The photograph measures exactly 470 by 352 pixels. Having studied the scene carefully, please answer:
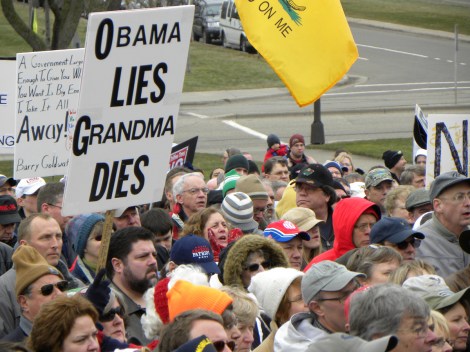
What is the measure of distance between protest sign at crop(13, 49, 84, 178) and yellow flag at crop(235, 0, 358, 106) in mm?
1800

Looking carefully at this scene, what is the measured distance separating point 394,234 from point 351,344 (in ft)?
11.0

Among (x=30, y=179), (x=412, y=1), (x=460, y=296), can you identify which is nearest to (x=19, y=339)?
(x=460, y=296)

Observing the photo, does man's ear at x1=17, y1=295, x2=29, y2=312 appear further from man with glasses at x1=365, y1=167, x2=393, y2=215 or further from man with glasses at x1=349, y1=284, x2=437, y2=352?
man with glasses at x1=365, y1=167, x2=393, y2=215

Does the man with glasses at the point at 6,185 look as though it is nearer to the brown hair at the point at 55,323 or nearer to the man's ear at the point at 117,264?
the man's ear at the point at 117,264

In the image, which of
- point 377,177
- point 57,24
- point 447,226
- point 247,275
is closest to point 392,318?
point 247,275

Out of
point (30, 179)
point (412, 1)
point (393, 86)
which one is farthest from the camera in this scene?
point (412, 1)

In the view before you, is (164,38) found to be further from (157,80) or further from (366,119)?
(366,119)

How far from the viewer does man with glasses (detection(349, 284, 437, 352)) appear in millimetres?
5094

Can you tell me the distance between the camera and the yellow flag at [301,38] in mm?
11312

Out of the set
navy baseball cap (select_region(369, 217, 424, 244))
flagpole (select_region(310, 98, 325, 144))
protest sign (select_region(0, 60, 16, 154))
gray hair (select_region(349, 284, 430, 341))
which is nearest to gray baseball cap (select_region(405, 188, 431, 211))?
navy baseball cap (select_region(369, 217, 424, 244))

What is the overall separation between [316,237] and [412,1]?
45866mm

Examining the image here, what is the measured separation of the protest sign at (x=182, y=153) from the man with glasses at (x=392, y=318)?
814 centimetres

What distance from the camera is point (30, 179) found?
11203mm

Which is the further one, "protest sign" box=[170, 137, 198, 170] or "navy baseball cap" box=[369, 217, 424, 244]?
"protest sign" box=[170, 137, 198, 170]
